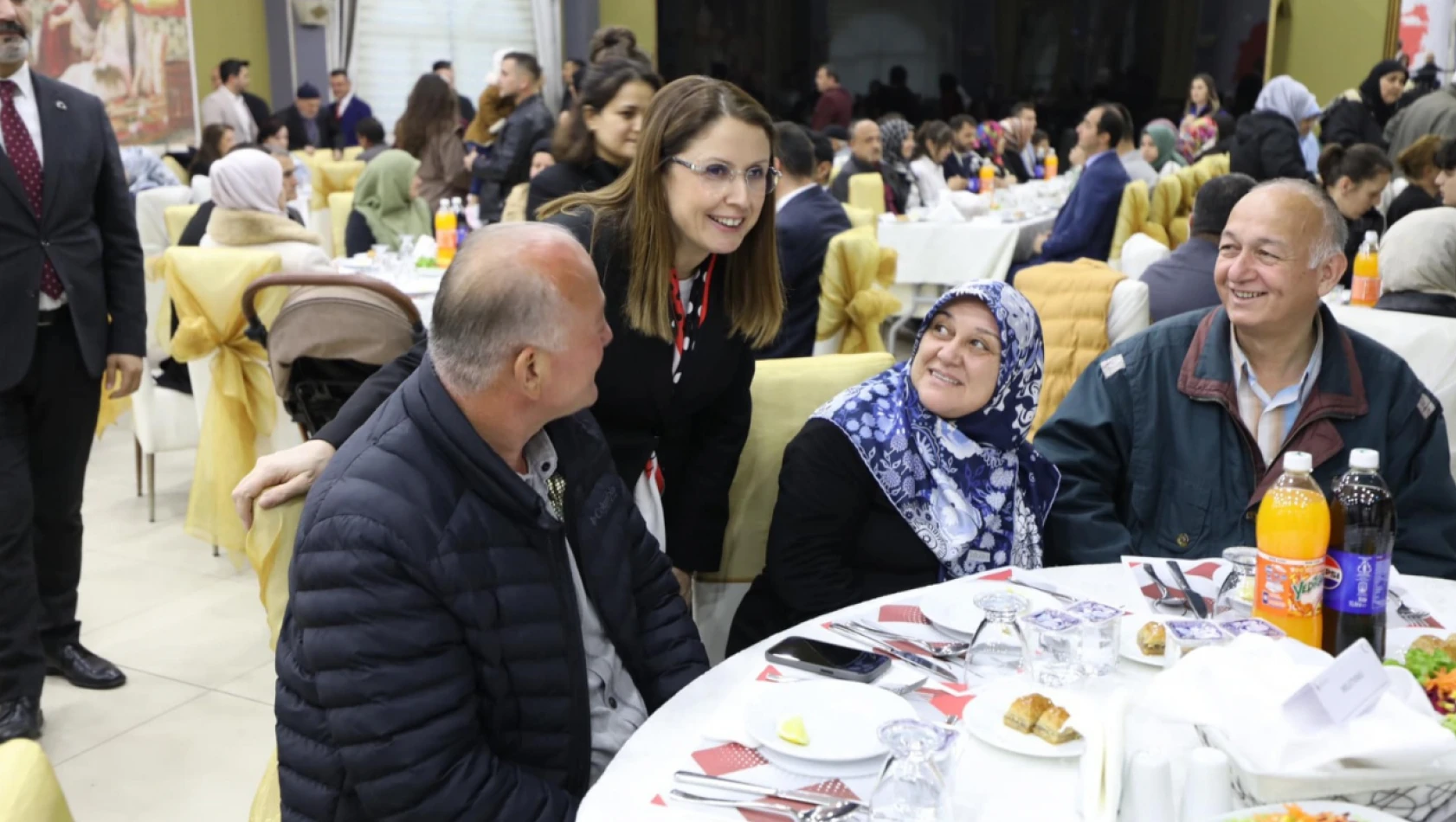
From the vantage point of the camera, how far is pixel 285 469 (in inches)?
66.8

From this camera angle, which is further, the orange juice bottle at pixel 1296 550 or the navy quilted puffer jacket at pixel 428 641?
the orange juice bottle at pixel 1296 550

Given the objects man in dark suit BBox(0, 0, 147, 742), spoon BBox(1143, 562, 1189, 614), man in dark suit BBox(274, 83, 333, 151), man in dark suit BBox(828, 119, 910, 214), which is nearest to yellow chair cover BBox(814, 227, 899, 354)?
man in dark suit BBox(0, 0, 147, 742)

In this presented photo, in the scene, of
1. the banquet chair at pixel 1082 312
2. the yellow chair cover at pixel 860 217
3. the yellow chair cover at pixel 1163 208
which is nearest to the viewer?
the banquet chair at pixel 1082 312

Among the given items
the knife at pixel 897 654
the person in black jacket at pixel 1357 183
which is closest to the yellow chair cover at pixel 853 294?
the person in black jacket at pixel 1357 183

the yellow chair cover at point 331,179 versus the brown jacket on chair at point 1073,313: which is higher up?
the yellow chair cover at point 331,179

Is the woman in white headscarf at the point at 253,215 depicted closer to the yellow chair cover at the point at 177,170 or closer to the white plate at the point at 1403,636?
the white plate at the point at 1403,636

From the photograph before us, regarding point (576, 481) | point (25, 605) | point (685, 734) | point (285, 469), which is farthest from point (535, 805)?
point (25, 605)

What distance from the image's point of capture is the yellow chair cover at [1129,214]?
643cm

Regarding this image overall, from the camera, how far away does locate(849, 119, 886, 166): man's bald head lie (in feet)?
24.1

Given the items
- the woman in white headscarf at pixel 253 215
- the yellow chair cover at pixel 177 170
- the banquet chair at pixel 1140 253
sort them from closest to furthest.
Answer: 1. the woman in white headscarf at pixel 253 215
2. the banquet chair at pixel 1140 253
3. the yellow chair cover at pixel 177 170

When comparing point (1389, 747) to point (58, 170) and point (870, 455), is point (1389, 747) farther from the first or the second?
point (58, 170)

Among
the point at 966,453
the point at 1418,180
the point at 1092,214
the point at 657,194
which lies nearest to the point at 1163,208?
the point at 1092,214

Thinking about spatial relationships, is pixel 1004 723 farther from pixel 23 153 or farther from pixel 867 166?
pixel 867 166

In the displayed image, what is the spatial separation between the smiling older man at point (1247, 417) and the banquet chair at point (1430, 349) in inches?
38.8
